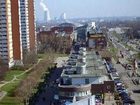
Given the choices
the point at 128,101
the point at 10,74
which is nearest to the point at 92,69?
the point at 128,101

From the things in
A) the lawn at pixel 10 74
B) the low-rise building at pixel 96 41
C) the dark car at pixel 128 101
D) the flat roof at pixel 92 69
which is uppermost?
the flat roof at pixel 92 69

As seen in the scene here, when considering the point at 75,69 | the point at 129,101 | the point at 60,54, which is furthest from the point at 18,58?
Answer: the point at 129,101

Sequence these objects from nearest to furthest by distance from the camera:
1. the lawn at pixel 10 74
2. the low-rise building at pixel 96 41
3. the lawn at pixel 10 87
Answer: the lawn at pixel 10 87
the lawn at pixel 10 74
the low-rise building at pixel 96 41

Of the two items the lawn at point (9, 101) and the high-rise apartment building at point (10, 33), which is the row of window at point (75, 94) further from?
the high-rise apartment building at point (10, 33)

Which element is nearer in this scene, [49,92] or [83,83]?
[83,83]

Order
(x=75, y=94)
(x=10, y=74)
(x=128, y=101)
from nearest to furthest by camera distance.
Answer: (x=75, y=94) < (x=128, y=101) < (x=10, y=74)

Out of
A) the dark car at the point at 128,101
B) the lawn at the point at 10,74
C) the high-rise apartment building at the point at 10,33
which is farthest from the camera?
the high-rise apartment building at the point at 10,33

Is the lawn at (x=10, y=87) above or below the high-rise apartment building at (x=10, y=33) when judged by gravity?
below

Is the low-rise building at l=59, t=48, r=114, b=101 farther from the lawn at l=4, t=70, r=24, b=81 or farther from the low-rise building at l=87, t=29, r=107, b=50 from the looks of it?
the low-rise building at l=87, t=29, r=107, b=50

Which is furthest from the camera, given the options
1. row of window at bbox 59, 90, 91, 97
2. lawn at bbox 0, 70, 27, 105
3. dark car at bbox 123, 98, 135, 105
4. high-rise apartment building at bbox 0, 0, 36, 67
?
high-rise apartment building at bbox 0, 0, 36, 67

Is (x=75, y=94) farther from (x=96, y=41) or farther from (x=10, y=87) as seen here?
(x=96, y=41)

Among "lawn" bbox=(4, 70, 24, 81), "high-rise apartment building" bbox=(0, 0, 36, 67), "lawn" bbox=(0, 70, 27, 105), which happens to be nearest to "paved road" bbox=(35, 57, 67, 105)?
"lawn" bbox=(0, 70, 27, 105)

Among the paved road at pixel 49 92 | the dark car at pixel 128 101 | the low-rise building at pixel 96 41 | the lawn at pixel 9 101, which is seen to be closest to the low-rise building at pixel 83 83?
the dark car at pixel 128 101
